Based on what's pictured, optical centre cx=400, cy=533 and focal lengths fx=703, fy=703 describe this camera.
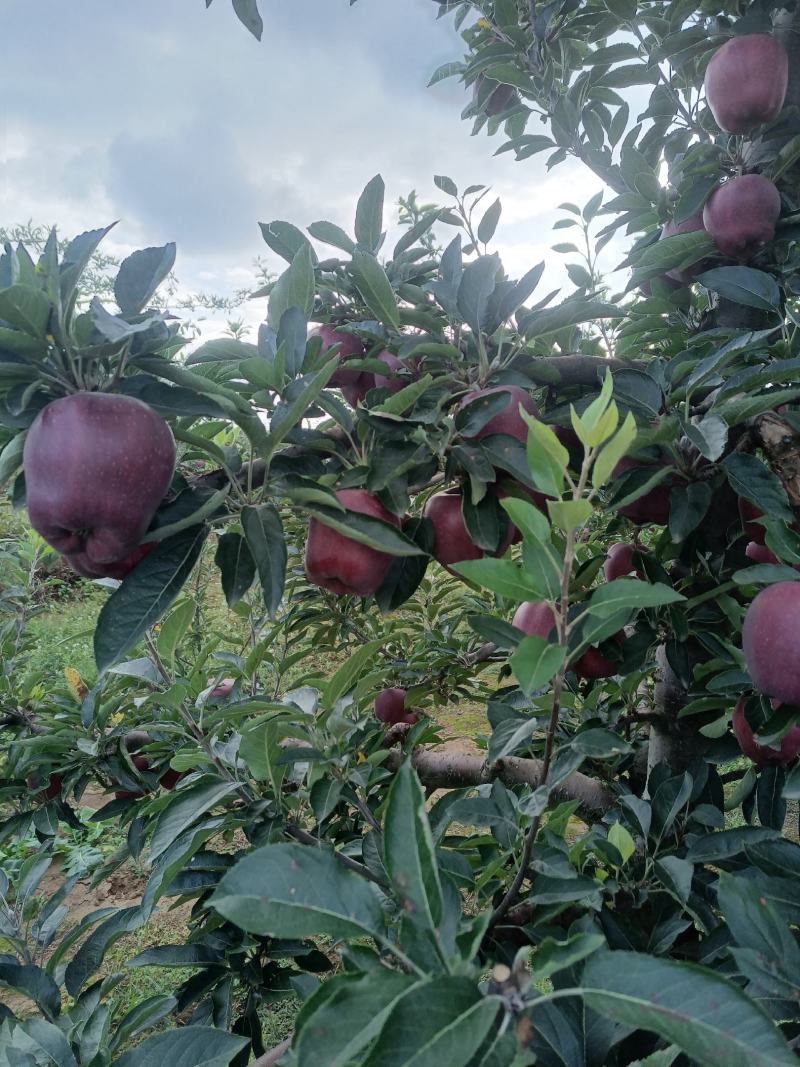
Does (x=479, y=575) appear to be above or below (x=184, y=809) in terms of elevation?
above

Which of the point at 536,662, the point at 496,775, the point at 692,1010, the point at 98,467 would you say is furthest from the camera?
the point at 496,775

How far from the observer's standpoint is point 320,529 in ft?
2.77

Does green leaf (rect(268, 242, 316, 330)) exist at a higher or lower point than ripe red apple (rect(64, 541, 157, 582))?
higher

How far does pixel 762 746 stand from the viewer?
0.96m

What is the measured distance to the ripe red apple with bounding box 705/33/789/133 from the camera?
3.74 feet

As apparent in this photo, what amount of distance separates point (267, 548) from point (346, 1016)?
41 cm

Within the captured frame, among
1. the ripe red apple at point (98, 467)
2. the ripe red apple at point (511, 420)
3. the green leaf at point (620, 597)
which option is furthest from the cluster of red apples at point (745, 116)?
the ripe red apple at point (98, 467)

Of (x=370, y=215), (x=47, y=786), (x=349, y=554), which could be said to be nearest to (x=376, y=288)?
(x=370, y=215)

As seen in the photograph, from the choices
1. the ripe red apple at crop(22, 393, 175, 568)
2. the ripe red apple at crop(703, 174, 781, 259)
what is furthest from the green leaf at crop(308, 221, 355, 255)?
the ripe red apple at crop(703, 174, 781, 259)

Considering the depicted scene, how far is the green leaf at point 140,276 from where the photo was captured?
69cm

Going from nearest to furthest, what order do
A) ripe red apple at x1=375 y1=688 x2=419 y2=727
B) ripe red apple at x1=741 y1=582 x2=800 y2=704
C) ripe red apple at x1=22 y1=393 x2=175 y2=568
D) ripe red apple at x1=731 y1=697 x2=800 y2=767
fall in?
ripe red apple at x1=22 y1=393 x2=175 y2=568 < ripe red apple at x1=741 y1=582 x2=800 y2=704 < ripe red apple at x1=731 y1=697 x2=800 y2=767 < ripe red apple at x1=375 y1=688 x2=419 y2=727

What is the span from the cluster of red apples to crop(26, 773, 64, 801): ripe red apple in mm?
1658

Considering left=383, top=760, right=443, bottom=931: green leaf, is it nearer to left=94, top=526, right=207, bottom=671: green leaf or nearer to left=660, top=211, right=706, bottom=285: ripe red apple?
left=94, top=526, right=207, bottom=671: green leaf

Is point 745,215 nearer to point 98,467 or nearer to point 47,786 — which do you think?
point 98,467
